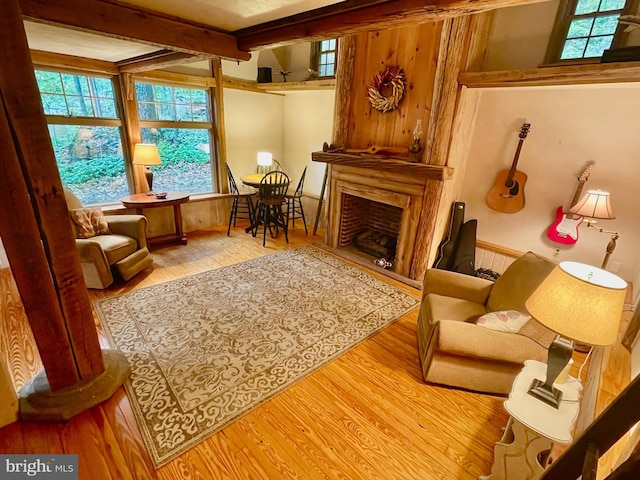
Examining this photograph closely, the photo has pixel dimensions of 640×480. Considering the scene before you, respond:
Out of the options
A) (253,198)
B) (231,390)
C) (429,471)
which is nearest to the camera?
(429,471)

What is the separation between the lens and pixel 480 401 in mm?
1941

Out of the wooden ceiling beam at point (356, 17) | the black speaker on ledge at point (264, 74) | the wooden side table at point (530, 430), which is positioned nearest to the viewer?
the wooden side table at point (530, 430)

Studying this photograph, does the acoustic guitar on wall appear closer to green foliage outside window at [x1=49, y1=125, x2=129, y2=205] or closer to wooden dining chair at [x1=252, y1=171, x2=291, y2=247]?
wooden dining chair at [x1=252, y1=171, x2=291, y2=247]

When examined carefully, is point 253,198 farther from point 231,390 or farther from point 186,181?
point 231,390

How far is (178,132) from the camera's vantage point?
4.41m

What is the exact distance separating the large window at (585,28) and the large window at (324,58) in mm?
2724

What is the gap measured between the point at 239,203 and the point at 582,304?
15.5ft

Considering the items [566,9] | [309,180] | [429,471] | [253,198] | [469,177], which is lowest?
[429,471]

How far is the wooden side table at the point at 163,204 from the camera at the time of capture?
3604mm

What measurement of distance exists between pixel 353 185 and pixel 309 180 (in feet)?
5.27

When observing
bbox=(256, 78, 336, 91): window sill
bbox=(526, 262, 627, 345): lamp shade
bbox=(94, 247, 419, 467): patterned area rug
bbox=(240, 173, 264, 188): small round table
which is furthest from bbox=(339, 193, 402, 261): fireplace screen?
bbox=(526, 262, 627, 345): lamp shade

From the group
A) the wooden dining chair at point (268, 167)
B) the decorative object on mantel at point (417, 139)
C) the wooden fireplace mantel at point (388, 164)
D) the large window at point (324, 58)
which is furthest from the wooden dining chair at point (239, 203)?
the decorative object on mantel at point (417, 139)

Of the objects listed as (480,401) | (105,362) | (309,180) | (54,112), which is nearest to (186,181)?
(54,112)

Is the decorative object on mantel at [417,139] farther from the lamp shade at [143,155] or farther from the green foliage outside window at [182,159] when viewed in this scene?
the green foliage outside window at [182,159]
